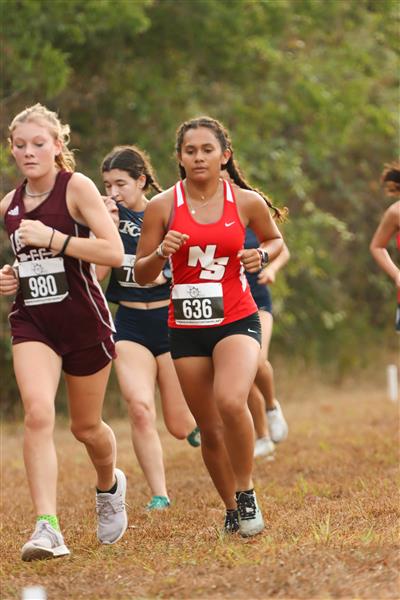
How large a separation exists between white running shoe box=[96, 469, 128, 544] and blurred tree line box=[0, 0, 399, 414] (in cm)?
750

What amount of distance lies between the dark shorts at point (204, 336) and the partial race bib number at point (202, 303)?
0.06m

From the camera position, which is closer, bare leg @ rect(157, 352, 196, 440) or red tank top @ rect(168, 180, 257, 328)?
red tank top @ rect(168, 180, 257, 328)

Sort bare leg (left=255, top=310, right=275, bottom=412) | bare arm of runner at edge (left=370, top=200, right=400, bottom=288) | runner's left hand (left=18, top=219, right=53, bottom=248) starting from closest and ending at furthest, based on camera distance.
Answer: runner's left hand (left=18, top=219, right=53, bottom=248), bare arm of runner at edge (left=370, top=200, right=400, bottom=288), bare leg (left=255, top=310, right=275, bottom=412)

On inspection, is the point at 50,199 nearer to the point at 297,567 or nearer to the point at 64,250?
the point at 64,250

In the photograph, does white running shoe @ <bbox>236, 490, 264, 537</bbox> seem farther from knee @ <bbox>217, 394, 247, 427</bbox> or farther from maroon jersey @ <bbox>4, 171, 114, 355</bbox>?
maroon jersey @ <bbox>4, 171, 114, 355</bbox>

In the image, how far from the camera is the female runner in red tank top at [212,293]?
6734 mm

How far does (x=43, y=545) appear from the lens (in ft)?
20.0

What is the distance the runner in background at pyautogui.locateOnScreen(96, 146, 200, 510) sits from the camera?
852cm

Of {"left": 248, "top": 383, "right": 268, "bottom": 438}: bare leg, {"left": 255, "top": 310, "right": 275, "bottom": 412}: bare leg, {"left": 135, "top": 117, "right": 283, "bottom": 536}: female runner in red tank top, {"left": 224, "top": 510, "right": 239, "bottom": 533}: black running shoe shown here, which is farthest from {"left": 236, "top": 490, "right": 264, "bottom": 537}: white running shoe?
{"left": 248, "top": 383, "right": 268, "bottom": 438}: bare leg

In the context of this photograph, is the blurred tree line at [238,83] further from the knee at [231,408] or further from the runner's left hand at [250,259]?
the knee at [231,408]

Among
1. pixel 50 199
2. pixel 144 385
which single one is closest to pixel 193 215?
pixel 50 199

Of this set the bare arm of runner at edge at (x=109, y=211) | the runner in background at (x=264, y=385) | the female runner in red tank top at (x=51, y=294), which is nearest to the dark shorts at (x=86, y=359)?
the female runner in red tank top at (x=51, y=294)

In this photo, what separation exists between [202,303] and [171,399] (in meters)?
2.15

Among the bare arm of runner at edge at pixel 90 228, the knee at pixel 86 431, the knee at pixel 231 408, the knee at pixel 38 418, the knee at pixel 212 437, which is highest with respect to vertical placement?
the bare arm of runner at edge at pixel 90 228
